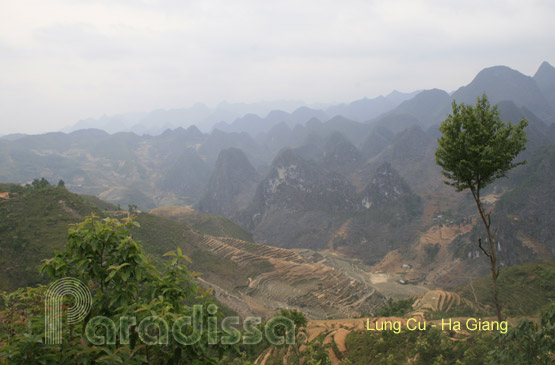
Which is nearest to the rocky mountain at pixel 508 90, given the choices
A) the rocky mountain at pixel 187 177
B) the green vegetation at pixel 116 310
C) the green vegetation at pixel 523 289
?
the rocky mountain at pixel 187 177

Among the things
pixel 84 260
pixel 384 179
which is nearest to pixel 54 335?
pixel 84 260

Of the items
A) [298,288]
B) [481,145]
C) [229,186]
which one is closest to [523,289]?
[481,145]

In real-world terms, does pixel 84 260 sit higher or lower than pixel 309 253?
higher

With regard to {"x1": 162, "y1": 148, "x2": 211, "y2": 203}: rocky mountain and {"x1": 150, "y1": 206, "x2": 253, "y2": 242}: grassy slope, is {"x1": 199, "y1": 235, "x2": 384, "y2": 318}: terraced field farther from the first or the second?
{"x1": 162, "y1": 148, "x2": 211, "y2": 203}: rocky mountain

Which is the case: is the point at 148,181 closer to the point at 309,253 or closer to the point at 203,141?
the point at 203,141

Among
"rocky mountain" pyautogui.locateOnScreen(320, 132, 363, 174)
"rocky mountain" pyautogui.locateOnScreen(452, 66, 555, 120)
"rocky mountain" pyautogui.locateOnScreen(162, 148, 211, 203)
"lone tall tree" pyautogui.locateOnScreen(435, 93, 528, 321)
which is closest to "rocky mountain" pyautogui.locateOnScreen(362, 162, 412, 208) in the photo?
"rocky mountain" pyautogui.locateOnScreen(320, 132, 363, 174)

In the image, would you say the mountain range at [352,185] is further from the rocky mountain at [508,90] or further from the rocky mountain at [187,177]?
the rocky mountain at [508,90]
